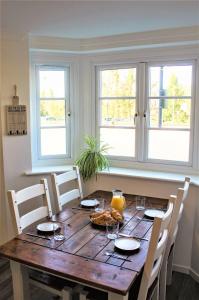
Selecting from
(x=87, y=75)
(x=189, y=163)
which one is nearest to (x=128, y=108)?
(x=87, y=75)

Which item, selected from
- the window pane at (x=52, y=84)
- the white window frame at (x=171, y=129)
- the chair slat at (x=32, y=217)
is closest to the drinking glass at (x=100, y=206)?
the chair slat at (x=32, y=217)

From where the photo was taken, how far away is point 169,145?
3180mm

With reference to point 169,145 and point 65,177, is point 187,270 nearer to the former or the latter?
point 169,145

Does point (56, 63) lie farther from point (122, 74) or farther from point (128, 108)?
point (128, 108)

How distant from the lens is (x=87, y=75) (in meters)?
3.44

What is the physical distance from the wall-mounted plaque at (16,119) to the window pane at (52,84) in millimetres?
441

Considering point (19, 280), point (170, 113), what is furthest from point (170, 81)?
point (19, 280)

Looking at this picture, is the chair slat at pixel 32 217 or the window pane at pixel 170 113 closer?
the chair slat at pixel 32 217

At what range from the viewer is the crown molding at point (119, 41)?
2.75m

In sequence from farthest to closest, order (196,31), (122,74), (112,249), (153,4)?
(122,74) → (196,31) → (153,4) → (112,249)

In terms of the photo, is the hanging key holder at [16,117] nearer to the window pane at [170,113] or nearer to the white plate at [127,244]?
A: the window pane at [170,113]

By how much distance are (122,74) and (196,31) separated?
0.94 meters

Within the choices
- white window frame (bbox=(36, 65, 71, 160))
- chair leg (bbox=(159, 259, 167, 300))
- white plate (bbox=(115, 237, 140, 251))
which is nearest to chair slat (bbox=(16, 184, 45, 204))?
white plate (bbox=(115, 237, 140, 251))

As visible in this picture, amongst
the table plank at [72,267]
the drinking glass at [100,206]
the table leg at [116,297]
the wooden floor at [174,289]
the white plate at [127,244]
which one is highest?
the drinking glass at [100,206]
